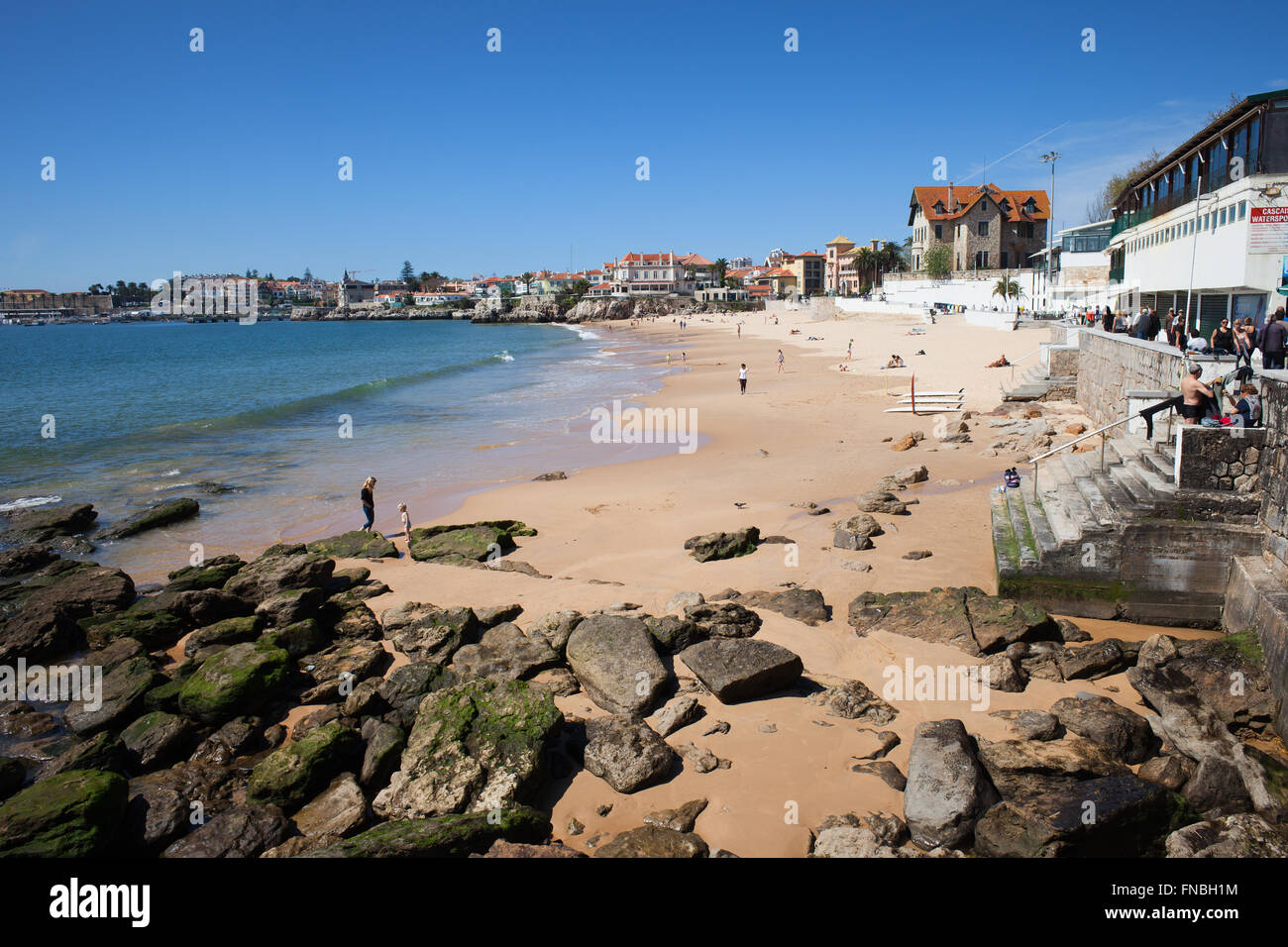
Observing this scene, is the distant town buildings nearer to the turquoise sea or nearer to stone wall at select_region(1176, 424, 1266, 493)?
the turquoise sea

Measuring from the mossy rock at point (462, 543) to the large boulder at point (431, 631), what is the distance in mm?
2786

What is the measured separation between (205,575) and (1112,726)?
13.5m

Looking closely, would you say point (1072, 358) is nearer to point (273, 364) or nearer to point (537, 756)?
point (537, 756)

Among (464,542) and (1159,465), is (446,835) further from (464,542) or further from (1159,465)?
(1159,465)

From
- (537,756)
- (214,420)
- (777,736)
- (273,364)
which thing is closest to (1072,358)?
(777,736)

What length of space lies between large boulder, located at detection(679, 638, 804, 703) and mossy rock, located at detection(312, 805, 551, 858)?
2562 mm

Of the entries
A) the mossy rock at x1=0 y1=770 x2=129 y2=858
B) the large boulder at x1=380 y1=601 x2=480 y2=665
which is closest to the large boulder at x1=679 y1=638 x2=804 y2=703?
the large boulder at x1=380 y1=601 x2=480 y2=665

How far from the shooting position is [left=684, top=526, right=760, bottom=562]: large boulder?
1304 centimetres

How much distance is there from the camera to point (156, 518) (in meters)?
18.1

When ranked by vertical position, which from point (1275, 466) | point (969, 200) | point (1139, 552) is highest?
point (969, 200)

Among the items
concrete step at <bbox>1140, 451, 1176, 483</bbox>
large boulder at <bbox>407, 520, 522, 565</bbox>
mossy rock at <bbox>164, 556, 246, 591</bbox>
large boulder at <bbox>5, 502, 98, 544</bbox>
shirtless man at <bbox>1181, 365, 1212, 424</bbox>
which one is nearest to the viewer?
shirtless man at <bbox>1181, 365, 1212, 424</bbox>

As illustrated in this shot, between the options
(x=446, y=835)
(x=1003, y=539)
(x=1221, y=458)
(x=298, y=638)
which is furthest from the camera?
(x=1003, y=539)

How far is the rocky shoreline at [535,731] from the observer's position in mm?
6254

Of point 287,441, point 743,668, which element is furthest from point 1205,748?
point 287,441
